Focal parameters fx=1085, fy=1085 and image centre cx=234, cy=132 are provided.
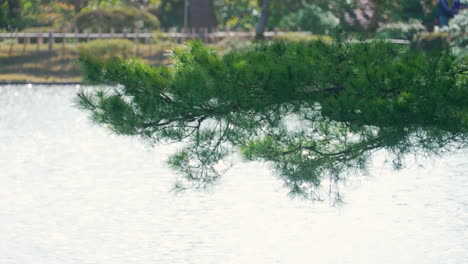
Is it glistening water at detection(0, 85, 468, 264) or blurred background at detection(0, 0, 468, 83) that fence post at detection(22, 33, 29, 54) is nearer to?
blurred background at detection(0, 0, 468, 83)

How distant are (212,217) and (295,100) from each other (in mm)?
6044

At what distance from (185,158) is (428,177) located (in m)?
9.82

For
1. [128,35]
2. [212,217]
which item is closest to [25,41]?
[128,35]

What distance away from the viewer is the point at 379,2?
11.2m

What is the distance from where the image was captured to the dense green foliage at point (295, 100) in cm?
821

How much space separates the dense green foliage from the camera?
323 inches

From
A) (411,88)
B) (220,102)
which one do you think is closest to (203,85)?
(220,102)

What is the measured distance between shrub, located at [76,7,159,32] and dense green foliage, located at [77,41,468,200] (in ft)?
126

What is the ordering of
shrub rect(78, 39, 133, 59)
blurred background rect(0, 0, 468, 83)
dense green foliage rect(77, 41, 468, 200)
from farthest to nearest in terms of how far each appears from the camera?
shrub rect(78, 39, 133, 59)
blurred background rect(0, 0, 468, 83)
dense green foliage rect(77, 41, 468, 200)

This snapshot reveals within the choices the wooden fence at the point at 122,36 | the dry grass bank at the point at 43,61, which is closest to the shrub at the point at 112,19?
the wooden fence at the point at 122,36

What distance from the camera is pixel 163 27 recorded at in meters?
54.8

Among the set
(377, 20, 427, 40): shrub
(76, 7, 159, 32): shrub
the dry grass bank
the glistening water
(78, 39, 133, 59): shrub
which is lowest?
the glistening water

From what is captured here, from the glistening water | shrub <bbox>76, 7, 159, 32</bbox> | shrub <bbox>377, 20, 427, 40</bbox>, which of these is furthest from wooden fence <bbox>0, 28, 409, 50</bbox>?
the glistening water

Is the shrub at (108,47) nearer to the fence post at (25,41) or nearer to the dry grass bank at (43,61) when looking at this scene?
the dry grass bank at (43,61)
